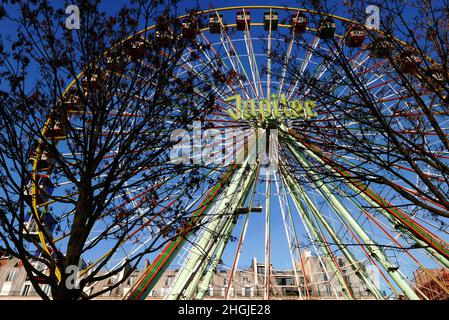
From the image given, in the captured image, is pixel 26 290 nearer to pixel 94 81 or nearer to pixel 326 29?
pixel 94 81

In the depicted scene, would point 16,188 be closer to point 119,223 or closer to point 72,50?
point 119,223

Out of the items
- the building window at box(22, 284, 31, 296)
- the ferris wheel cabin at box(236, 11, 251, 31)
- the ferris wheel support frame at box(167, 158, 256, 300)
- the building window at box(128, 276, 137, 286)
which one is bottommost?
the ferris wheel support frame at box(167, 158, 256, 300)

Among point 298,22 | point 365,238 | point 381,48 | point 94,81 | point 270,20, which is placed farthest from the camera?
point 270,20

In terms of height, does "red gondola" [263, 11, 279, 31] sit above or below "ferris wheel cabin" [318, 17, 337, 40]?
above

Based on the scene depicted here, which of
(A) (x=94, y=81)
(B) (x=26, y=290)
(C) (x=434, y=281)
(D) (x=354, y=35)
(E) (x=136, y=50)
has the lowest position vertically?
(A) (x=94, y=81)

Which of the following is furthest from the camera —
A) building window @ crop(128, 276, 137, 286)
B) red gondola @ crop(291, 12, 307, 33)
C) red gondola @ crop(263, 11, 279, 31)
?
building window @ crop(128, 276, 137, 286)

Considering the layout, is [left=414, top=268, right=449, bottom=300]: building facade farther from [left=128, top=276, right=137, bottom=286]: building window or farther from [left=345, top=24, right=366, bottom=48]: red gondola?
[left=128, top=276, right=137, bottom=286]: building window

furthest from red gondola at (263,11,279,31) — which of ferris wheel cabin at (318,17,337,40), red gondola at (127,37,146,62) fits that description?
red gondola at (127,37,146,62)

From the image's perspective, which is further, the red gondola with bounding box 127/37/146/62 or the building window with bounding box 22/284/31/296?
the building window with bounding box 22/284/31/296

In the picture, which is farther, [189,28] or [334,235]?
[334,235]

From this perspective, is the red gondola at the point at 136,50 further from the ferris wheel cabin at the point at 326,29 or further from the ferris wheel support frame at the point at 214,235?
the ferris wheel support frame at the point at 214,235

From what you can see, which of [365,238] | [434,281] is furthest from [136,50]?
[434,281]

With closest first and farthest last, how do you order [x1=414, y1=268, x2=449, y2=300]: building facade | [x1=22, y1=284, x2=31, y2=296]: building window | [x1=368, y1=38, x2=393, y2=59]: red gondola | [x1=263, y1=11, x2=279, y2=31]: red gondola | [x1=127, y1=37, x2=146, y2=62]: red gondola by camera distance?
[x1=368, y1=38, x2=393, y2=59]: red gondola < [x1=127, y1=37, x2=146, y2=62]: red gondola < [x1=414, y1=268, x2=449, y2=300]: building facade < [x1=263, y1=11, x2=279, y2=31]: red gondola < [x1=22, y1=284, x2=31, y2=296]: building window
